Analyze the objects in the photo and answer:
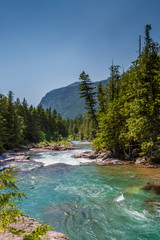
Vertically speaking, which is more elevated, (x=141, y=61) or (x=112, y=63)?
(x=112, y=63)

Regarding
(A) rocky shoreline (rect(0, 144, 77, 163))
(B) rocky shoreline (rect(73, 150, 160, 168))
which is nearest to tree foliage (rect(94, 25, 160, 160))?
(B) rocky shoreline (rect(73, 150, 160, 168))

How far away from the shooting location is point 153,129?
1505cm

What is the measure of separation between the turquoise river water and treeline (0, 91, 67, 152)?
18.2 m

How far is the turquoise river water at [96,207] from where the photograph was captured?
17.3 ft

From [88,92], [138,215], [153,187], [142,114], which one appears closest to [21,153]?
[88,92]

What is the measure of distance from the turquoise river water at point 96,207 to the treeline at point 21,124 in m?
18.2

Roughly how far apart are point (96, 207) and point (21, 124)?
36.0 m

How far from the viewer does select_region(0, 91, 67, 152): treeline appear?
30.8 m

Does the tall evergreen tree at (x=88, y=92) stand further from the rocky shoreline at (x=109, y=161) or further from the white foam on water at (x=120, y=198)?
the white foam on water at (x=120, y=198)

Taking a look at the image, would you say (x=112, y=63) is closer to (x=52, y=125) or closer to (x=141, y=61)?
(x=141, y=61)

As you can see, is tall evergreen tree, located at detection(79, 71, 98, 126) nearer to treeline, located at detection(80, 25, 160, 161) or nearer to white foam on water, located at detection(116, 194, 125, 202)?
treeline, located at detection(80, 25, 160, 161)

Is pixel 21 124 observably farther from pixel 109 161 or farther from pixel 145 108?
pixel 145 108

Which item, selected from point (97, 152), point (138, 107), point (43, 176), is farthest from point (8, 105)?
point (138, 107)

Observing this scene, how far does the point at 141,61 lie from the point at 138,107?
5.47 m
